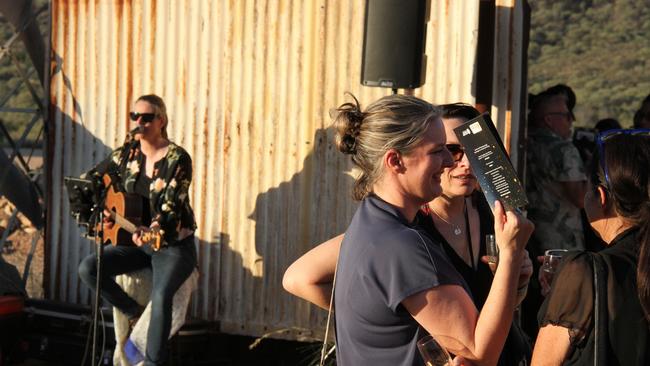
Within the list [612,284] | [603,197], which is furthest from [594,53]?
[612,284]

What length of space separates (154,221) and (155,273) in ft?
1.29

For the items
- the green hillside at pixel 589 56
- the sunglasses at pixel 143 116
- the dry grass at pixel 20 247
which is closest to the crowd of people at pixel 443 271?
the sunglasses at pixel 143 116

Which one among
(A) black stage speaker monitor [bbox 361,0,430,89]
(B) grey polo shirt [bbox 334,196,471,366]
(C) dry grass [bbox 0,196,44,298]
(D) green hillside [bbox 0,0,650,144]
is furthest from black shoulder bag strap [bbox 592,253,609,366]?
(D) green hillside [bbox 0,0,650,144]

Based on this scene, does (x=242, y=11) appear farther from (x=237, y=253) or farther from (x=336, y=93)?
(x=237, y=253)

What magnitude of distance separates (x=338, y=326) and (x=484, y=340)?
486 millimetres

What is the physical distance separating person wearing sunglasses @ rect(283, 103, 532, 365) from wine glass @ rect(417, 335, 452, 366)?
75 cm

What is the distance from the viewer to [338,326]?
3.20 m

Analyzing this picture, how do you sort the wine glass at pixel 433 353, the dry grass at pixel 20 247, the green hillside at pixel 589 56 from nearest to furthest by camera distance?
the wine glass at pixel 433 353, the dry grass at pixel 20 247, the green hillside at pixel 589 56

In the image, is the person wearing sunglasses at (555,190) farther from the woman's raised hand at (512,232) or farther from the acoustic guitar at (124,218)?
the woman's raised hand at (512,232)

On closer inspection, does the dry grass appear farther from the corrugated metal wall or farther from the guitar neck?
the guitar neck

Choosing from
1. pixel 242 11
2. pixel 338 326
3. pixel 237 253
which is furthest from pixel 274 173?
pixel 338 326

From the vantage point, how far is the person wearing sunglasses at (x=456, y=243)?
3576 mm

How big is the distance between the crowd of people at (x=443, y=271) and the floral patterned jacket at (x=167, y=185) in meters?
3.70

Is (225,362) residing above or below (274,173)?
below
